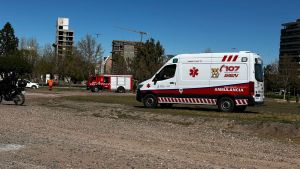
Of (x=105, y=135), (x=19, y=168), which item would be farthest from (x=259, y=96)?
(x=19, y=168)

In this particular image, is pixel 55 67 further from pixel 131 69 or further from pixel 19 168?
pixel 19 168

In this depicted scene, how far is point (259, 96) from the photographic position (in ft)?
73.2

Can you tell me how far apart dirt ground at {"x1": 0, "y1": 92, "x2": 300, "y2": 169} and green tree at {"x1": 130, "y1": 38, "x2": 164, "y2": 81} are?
228 ft

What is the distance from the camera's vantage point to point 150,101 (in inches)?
992

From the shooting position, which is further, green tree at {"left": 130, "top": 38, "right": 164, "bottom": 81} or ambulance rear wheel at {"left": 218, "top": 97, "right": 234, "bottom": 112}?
green tree at {"left": 130, "top": 38, "right": 164, "bottom": 81}

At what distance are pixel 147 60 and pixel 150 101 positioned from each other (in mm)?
70054

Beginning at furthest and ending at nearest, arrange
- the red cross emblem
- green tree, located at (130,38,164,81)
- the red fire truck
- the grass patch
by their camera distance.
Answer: green tree, located at (130,38,164,81), the red fire truck, the red cross emblem, the grass patch

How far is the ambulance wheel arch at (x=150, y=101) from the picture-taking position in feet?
82.1

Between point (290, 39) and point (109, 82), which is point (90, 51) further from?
point (290, 39)

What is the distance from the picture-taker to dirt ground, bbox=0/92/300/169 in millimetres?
8633

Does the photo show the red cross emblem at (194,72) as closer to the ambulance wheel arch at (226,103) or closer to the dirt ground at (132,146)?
the ambulance wheel arch at (226,103)

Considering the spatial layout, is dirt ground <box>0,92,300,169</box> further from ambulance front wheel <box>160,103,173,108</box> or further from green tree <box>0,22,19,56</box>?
green tree <box>0,22,19,56</box>

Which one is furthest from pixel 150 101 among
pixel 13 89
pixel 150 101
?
pixel 13 89

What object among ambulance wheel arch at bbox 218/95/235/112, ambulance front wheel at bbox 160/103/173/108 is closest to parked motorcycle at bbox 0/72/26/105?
ambulance front wheel at bbox 160/103/173/108
